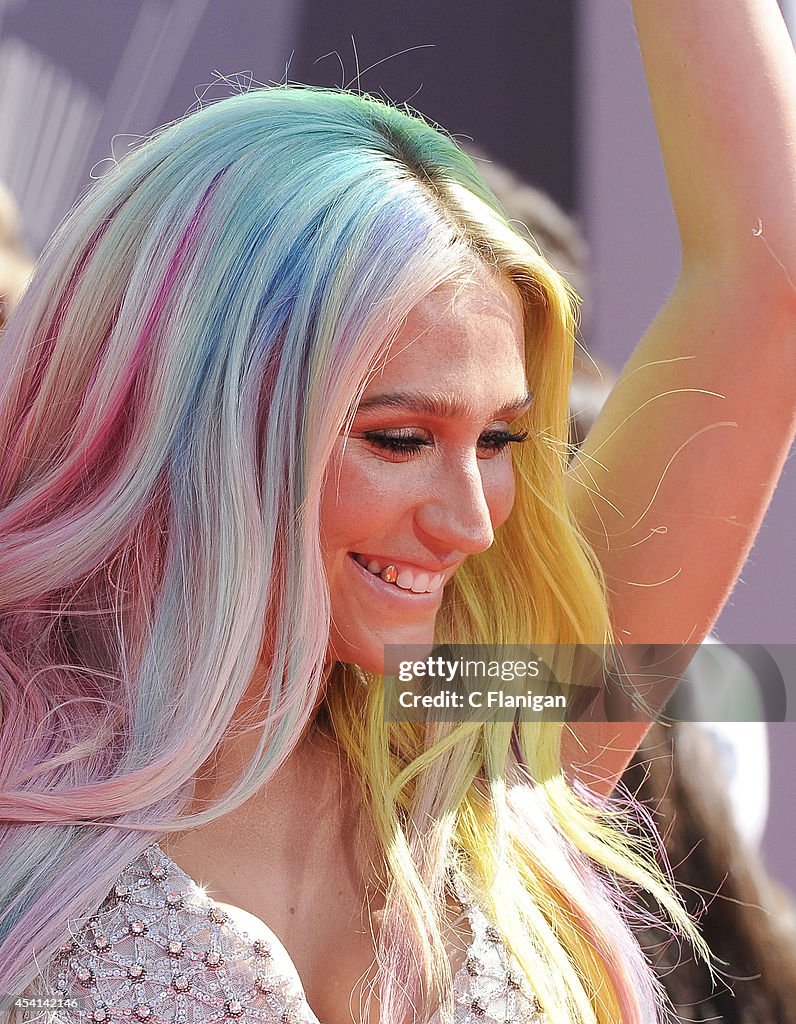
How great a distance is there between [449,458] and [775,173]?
440mm

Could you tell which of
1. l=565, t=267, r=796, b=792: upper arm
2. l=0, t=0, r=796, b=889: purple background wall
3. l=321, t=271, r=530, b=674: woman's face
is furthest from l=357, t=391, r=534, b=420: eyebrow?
l=0, t=0, r=796, b=889: purple background wall

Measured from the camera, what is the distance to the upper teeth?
3.32ft

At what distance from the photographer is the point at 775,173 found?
1.11 m

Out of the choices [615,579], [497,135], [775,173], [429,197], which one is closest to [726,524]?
[615,579]

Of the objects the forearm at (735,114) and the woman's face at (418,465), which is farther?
the forearm at (735,114)

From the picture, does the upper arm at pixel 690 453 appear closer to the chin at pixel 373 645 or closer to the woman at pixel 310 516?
the woman at pixel 310 516

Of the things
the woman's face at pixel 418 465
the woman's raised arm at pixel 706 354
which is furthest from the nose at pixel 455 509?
the woman's raised arm at pixel 706 354

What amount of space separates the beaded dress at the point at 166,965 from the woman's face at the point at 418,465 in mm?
252

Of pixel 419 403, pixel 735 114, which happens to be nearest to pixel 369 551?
pixel 419 403

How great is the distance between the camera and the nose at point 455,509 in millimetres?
986

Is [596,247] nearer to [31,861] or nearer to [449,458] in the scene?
[449,458]

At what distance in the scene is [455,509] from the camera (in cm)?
99

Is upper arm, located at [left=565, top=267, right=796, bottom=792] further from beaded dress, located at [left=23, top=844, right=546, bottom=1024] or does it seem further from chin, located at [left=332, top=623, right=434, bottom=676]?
beaded dress, located at [left=23, top=844, right=546, bottom=1024]

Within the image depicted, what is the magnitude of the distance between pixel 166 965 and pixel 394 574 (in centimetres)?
37
